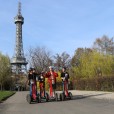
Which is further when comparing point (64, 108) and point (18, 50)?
point (18, 50)

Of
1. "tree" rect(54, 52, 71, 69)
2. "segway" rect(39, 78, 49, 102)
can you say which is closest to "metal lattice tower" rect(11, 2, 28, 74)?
"tree" rect(54, 52, 71, 69)

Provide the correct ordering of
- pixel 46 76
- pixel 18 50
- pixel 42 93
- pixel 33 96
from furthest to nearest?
pixel 18 50 → pixel 42 93 → pixel 46 76 → pixel 33 96

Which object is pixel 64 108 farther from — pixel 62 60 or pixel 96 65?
pixel 62 60

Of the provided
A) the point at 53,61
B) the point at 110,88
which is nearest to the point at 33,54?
the point at 53,61

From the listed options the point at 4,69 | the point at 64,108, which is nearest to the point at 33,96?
the point at 64,108

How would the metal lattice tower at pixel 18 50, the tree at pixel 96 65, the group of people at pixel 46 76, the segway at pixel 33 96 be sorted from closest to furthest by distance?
the segway at pixel 33 96 < the group of people at pixel 46 76 < the tree at pixel 96 65 < the metal lattice tower at pixel 18 50

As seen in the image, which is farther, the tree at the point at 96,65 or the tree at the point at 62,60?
the tree at the point at 62,60

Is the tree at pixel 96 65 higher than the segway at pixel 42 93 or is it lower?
higher

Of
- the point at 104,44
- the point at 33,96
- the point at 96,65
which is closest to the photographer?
the point at 33,96

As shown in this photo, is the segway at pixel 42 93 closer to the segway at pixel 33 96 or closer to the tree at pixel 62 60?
the segway at pixel 33 96

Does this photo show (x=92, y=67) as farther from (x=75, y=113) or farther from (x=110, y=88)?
(x=75, y=113)

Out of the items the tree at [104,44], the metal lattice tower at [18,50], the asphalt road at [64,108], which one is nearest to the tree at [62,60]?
the tree at [104,44]

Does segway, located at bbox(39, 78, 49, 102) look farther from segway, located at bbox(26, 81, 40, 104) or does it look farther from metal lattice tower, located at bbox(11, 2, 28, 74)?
metal lattice tower, located at bbox(11, 2, 28, 74)

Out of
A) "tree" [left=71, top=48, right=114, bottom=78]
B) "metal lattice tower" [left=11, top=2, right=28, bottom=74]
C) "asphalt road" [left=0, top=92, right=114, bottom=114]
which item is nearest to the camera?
"asphalt road" [left=0, top=92, right=114, bottom=114]
